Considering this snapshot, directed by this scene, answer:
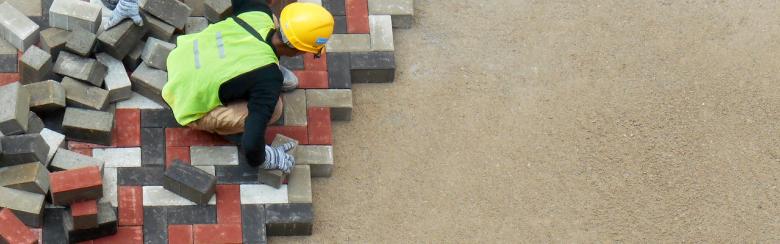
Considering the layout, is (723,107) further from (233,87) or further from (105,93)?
(105,93)

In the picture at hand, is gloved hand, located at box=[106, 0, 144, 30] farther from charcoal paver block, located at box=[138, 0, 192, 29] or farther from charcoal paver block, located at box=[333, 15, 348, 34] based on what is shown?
charcoal paver block, located at box=[333, 15, 348, 34]

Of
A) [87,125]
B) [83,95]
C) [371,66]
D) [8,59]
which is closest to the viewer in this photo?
[87,125]

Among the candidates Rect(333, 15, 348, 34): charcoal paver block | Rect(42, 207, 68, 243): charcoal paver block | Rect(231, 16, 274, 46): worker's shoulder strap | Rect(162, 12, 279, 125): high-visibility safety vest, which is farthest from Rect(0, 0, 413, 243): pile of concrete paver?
Rect(231, 16, 274, 46): worker's shoulder strap

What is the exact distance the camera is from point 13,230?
685cm

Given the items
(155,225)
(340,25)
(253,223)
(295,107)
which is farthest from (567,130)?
(155,225)

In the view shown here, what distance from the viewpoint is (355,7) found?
827 cm

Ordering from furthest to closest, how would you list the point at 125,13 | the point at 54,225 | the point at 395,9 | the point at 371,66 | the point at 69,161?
the point at 395,9
the point at 371,66
the point at 125,13
the point at 69,161
the point at 54,225

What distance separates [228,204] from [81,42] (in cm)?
127

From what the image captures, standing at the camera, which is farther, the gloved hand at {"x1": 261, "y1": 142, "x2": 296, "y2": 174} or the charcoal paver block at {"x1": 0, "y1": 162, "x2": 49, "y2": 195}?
the gloved hand at {"x1": 261, "y1": 142, "x2": 296, "y2": 174}

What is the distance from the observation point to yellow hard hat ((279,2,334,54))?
7.06 metres

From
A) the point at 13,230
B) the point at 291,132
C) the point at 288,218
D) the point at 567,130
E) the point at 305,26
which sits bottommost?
the point at 567,130

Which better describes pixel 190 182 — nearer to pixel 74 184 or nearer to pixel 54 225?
pixel 74 184

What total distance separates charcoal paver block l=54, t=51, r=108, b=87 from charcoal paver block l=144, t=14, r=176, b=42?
0.38 metres

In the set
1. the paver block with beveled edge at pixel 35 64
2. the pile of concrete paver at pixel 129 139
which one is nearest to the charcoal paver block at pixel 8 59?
the pile of concrete paver at pixel 129 139
